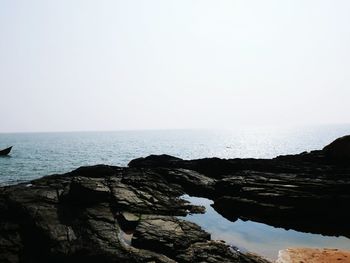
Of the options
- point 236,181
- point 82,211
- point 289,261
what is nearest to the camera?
point 289,261

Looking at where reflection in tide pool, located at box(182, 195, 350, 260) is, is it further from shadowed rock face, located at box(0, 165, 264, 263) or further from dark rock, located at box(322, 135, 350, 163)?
dark rock, located at box(322, 135, 350, 163)

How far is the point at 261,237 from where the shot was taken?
58.4 ft

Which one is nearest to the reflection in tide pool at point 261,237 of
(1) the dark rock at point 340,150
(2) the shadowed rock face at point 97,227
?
(2) the shadowed rock face at point 97,227

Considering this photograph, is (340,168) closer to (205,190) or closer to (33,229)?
(205,190)

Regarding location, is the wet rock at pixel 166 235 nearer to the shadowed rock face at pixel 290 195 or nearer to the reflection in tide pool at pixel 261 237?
the reflection in tide pool at pixel 261 237

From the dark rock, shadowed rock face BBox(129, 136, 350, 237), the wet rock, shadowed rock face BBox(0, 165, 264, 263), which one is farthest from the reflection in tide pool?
the dark rock

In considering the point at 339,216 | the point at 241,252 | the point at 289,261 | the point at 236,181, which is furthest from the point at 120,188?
the point at 339,216

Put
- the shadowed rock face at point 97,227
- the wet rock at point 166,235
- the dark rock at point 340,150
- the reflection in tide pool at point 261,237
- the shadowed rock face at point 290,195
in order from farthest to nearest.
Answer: the dark rock at point 340,150
the shadowed rock face at point 290,195
the reflection in tide pool at point 261,237
the wet rock at point 166,235
the shadowed rock face at point 97,227

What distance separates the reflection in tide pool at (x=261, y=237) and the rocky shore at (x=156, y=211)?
117 cm

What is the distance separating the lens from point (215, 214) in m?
22.2

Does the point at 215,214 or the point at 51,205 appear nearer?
the point at 51,205

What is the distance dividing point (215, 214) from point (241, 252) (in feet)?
24.2

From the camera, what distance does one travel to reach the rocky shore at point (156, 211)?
1410 centimetres

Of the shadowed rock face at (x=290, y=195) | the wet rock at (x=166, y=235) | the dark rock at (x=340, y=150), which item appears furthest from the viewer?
the dark rock at (x=340, y=150)
